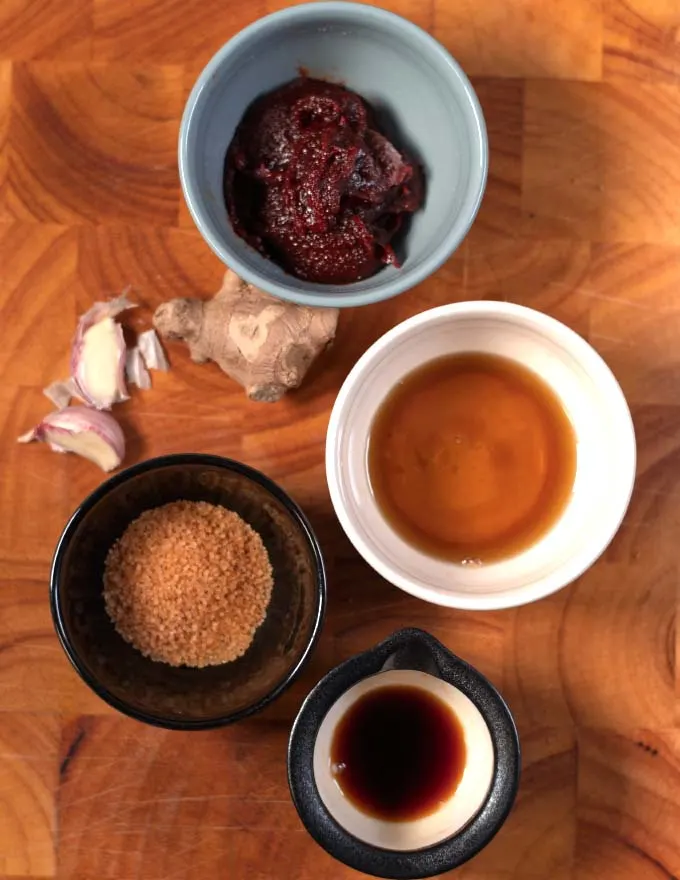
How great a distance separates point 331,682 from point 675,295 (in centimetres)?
56

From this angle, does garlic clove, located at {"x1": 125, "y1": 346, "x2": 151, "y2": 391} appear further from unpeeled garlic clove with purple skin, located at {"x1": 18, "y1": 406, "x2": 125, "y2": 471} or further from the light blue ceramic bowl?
the light blue ceramic bowl

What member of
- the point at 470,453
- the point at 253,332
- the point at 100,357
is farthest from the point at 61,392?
the point at 470,453

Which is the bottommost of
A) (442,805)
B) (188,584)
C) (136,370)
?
(442,805)

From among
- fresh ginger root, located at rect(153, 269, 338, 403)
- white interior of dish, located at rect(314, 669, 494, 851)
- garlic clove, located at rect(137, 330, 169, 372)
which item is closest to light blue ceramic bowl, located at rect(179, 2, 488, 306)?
fresh ginger root, located at rect(153, 269, 338, 403)

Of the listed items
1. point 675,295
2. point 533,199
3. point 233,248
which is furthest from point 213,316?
point 675,295

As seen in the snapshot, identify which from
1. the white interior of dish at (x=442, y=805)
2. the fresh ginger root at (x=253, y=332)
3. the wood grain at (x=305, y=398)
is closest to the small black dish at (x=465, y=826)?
the white interior of dish at (x=442, y=805)

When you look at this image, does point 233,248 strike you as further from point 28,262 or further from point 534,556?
point 534,556

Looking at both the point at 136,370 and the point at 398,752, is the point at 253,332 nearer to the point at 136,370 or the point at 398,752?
the point at 136,370

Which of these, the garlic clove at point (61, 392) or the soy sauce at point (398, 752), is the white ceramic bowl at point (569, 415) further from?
the garlic clove at point (61, 392)

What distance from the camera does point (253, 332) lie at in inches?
35.2

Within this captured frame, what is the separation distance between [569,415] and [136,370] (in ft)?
1.53

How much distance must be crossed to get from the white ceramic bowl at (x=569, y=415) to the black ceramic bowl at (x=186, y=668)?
0.08m

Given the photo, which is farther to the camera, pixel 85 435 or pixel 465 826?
pixel 85 435

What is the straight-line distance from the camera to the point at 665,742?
97 centimetres
